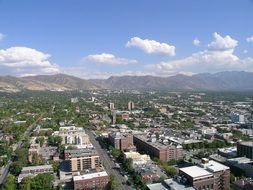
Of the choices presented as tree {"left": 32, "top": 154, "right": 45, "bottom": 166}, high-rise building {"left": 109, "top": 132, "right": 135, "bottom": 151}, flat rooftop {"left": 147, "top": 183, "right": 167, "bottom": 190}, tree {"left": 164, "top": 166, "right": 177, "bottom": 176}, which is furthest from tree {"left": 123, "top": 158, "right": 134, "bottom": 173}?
tree {"left": 32, "top": 154, "right": 45, "bottom": 166}

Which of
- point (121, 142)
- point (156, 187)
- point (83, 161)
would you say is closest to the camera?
point (156, 187)

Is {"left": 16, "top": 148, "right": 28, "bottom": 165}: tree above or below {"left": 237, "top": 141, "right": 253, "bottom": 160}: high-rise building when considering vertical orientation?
below

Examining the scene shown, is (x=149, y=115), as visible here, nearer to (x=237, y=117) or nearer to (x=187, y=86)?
(x=237, y=117)

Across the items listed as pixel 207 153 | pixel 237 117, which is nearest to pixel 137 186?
pixel 207 153

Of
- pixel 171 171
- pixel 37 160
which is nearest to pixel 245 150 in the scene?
pixel 171 171

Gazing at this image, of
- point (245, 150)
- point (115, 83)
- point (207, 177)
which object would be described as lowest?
point (207, 177)

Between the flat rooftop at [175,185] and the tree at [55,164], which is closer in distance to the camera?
the flat rooftop at [175,185]

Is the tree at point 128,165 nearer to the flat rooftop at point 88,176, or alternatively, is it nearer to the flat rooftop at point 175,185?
the flat rooftop at point 88,176

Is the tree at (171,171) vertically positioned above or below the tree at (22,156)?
below

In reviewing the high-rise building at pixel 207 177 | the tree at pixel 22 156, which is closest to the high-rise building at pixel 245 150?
the high-rise building at pixel 207 177

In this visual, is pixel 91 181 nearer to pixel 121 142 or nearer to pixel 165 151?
pixel 165 151

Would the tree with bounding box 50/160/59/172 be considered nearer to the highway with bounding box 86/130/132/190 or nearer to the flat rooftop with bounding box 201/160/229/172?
the highway with bounding box 86/130/132/190
